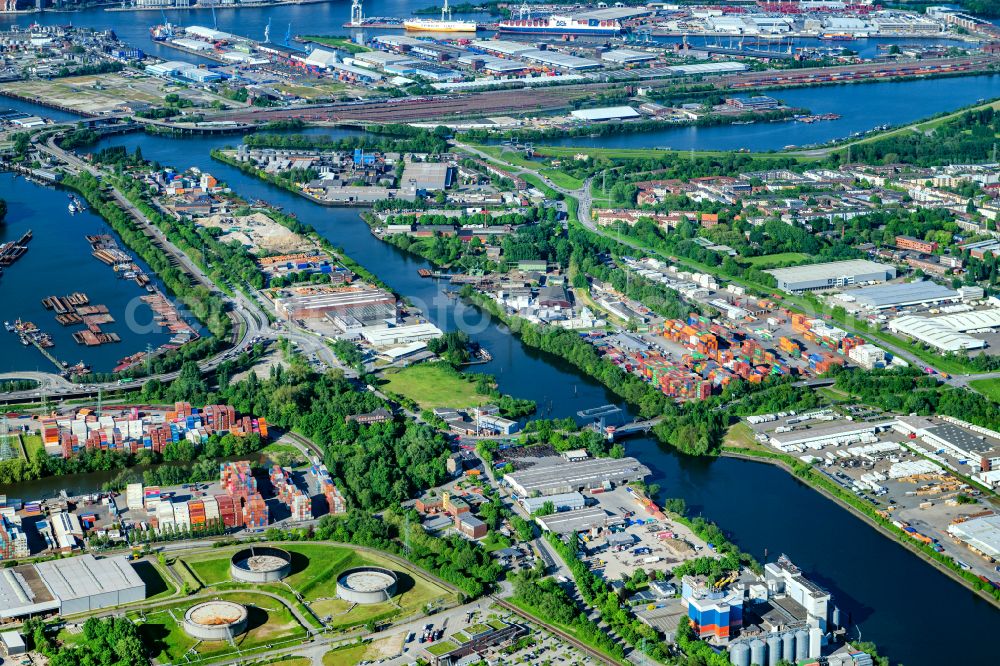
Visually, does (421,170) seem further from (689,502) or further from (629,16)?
(629,16)

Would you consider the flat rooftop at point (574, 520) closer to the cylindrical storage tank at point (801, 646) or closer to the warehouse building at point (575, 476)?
the warehouse building at point (575, 476)

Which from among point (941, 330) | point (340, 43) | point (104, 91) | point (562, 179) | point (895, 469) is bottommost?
point (895, 469)

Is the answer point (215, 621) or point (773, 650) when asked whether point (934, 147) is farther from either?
point (215, 621)

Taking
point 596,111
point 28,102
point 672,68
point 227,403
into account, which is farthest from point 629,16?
point 227,403

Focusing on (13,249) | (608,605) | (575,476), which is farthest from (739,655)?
(13,249)

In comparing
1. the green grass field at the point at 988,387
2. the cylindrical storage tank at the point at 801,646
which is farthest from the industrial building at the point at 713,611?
the green grass field at the point at 988,387
